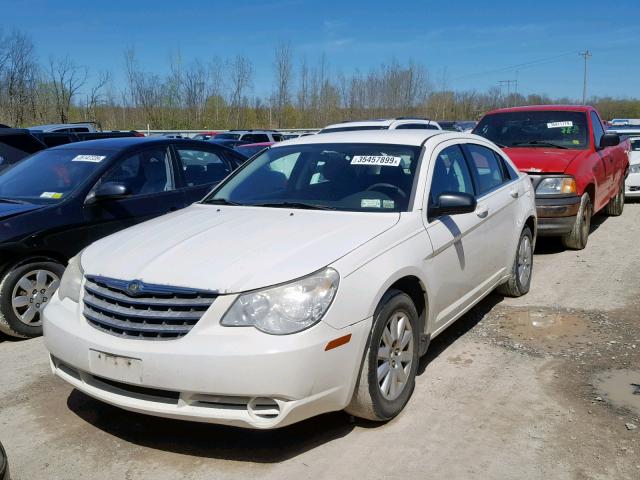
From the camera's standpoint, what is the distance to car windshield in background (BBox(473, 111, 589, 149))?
344 inches

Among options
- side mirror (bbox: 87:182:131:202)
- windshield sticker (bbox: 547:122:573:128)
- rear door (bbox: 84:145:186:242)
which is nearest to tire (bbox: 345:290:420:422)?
side mirror (bbox: 87:182:131:202)

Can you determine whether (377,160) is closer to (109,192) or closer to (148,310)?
(148,310)

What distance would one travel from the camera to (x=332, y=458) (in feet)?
10.9

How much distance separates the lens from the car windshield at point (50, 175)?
579 centimetres

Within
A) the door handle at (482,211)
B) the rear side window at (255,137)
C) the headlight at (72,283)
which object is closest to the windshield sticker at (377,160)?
the door handle at (482,211)

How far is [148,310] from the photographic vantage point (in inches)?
126

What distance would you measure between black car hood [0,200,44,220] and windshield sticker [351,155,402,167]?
9.35 feet

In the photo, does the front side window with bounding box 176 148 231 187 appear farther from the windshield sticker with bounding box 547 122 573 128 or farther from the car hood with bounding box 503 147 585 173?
the windshield sticker with bounding box 547 122 573 128

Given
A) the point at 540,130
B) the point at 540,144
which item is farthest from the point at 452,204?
the point at 540,130

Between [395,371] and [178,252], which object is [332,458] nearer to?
[395,371]

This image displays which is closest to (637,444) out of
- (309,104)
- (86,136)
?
(86,136)

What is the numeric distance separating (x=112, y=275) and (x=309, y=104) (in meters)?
50.4

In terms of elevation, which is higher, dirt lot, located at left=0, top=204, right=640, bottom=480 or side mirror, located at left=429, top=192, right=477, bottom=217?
side mirror, located at left=429, top=192, right=477, bottom=217

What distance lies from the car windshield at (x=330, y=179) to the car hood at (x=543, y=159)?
160 inches
